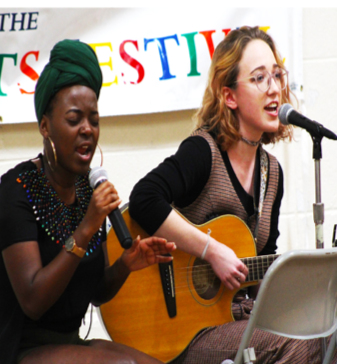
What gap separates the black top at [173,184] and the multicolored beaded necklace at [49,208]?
0.44 metres

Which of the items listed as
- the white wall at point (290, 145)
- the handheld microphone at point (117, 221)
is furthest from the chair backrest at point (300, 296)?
the white wall at point (290, 145)

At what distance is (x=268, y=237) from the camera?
84.4 inches

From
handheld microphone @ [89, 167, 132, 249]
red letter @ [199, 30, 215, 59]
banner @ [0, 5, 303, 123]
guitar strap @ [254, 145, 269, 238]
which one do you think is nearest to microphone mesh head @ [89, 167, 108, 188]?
handheld microphone @ [89, 167, 132, 249]

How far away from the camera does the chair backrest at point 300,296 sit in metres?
1.39

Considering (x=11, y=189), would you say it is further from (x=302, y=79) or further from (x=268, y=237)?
(x=302, y=79)

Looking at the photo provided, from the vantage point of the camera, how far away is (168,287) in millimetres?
1912

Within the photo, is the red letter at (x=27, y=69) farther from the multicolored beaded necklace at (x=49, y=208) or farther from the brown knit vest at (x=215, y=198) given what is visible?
the multicolored beaded necklace at (x=49, y=208)

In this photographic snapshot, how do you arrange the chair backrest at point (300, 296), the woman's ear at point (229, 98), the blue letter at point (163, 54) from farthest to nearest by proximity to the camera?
the blue letter at point (163, 54) → the woman's ear at point (229, 98) → the chair backrest at point (300, 296)

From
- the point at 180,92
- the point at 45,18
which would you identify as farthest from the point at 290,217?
the point at 45,18

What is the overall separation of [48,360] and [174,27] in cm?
201

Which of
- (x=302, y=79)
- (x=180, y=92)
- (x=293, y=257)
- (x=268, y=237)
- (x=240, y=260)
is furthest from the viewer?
(x=302, y=79)

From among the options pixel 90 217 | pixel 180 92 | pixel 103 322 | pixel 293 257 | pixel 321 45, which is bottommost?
pixel 103 322

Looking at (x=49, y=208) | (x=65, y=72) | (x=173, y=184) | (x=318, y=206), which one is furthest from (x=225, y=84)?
(x=49, y=208)

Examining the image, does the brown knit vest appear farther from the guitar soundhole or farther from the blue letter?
the blue letter
